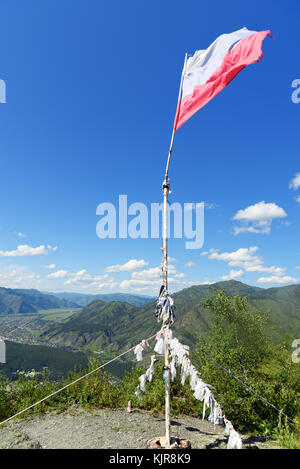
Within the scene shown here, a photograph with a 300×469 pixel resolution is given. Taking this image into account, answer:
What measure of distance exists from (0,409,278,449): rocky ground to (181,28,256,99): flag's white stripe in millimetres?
10227

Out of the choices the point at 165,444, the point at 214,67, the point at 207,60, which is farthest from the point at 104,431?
the point at 207,60

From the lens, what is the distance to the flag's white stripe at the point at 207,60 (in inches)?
235

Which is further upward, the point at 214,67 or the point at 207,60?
the point at 207,60

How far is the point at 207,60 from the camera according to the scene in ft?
20.8

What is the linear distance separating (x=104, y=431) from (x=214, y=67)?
1136cm

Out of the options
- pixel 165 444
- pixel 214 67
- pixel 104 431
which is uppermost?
pixel 214 67

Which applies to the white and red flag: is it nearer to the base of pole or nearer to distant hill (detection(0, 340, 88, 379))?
the base of pole

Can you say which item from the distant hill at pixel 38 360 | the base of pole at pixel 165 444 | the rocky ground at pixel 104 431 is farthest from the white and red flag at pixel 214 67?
the distant hill at pixel 38 360

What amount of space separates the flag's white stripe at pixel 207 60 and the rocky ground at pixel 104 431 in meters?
10.2

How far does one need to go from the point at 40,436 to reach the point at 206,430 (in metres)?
5.63

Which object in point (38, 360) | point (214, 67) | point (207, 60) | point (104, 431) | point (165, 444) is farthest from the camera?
point (38, 360)

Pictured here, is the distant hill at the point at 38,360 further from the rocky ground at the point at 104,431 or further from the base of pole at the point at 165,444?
the base of pole at the point at 165,444

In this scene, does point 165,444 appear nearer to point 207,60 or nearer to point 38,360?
point 207,60
